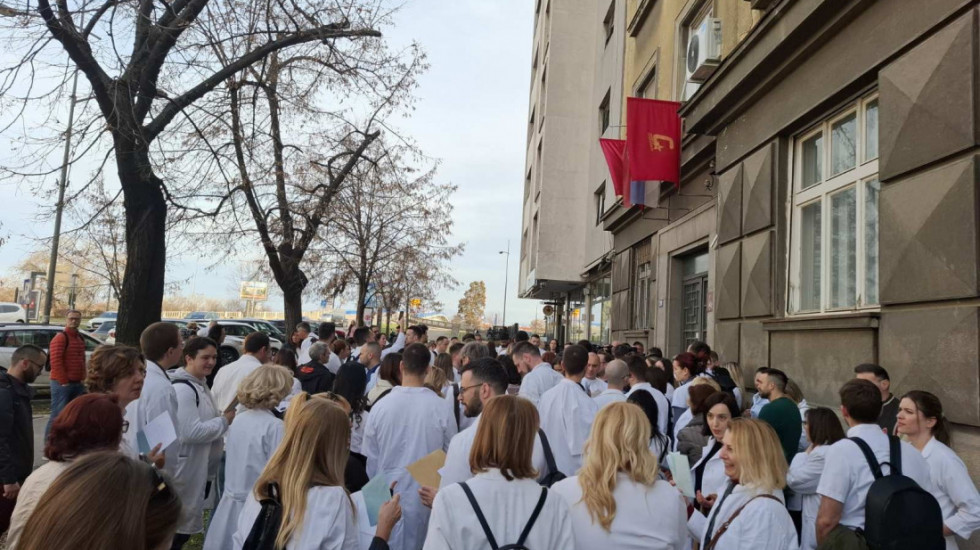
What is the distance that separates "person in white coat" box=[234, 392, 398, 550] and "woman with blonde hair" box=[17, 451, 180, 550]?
139cm

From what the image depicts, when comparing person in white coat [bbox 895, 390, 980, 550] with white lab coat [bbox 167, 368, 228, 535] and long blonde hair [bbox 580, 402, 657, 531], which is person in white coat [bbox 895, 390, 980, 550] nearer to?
long blonde hair [bbox 580, 402, 657, 531]

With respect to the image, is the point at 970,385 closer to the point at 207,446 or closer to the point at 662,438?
the point at 662,438

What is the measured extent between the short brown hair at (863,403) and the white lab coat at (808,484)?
33cm

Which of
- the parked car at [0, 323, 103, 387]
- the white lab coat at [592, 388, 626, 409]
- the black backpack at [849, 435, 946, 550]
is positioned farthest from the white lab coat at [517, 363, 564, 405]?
the parked car at [0, 323, 103, 387]

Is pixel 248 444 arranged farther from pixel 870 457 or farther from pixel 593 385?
pixel 593 385

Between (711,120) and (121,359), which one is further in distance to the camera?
(711,120)

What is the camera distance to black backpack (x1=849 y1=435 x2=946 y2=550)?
11.3 ft

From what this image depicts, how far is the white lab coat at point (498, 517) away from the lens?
2805 millimetres

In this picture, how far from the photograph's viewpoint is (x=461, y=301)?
91.4m

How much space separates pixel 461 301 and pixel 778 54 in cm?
8373

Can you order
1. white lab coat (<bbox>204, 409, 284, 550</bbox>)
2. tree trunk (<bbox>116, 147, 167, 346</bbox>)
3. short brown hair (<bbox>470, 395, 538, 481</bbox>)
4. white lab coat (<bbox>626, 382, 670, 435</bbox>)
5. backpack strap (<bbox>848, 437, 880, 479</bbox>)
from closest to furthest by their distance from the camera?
short brown hair (<bbox>470, 395, 538, 481</bbox>), backpack strap (<bbox>848, 437, 880, 479</bbox>), white lab coat (<bbox>204, 409, 284, 550</bbox>), white lab coat (<bbox>626, 382, 670, 435</bbox>), tree trunk (<bbox>116, 147, 167, 346</bbox>)

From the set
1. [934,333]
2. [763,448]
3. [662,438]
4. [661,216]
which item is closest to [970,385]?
[934,333]

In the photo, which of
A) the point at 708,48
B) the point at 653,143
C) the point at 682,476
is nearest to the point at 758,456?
the point at 682,476

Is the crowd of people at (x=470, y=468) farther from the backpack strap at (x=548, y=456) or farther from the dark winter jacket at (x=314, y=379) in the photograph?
the dark winter jacket at (x=314, y=379)
